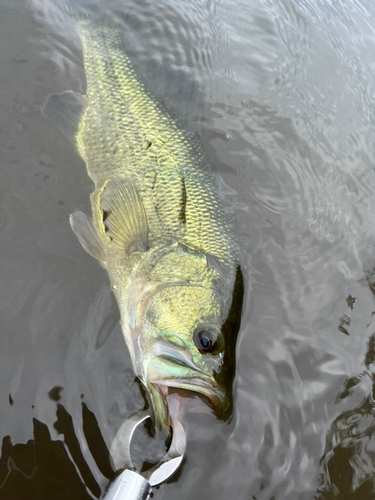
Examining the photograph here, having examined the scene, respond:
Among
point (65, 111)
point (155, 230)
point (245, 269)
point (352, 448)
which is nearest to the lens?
point (352, 448)

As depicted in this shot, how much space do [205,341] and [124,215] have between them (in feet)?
3.78

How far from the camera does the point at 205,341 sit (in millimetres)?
2092

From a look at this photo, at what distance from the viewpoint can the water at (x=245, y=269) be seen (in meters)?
2.11

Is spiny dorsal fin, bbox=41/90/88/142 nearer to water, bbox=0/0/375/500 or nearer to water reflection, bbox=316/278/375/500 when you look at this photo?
water, bbox=0/0/375/500

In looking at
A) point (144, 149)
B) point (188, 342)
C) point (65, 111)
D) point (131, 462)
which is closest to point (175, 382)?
point (188, 342)

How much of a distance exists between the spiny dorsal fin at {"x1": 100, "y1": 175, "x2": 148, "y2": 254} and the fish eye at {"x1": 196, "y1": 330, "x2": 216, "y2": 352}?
0.82 metres

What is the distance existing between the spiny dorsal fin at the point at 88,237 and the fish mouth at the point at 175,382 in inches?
36.1

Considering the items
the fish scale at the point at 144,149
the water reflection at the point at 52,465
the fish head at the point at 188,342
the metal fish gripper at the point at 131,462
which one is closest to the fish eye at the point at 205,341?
the fish head at the point at 188,342

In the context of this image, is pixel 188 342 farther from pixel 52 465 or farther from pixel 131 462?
pixel 52 465

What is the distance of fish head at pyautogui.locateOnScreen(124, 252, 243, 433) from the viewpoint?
2.03m

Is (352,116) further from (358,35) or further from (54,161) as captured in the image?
(54,161)

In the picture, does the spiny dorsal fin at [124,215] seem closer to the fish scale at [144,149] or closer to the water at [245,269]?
the fish scale at [144,149]

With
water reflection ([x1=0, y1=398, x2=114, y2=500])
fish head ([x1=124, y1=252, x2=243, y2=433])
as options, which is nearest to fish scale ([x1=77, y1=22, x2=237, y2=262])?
fish head ([x1=124, y1=252, x2=243, y2=433])

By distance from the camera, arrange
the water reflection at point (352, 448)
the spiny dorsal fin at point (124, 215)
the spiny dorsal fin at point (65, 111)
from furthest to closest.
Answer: the spiny dorsal fin at point (65, 111) < the spiny dorsal fin at point (124, 215) < the water reflection at point (352, 448)
